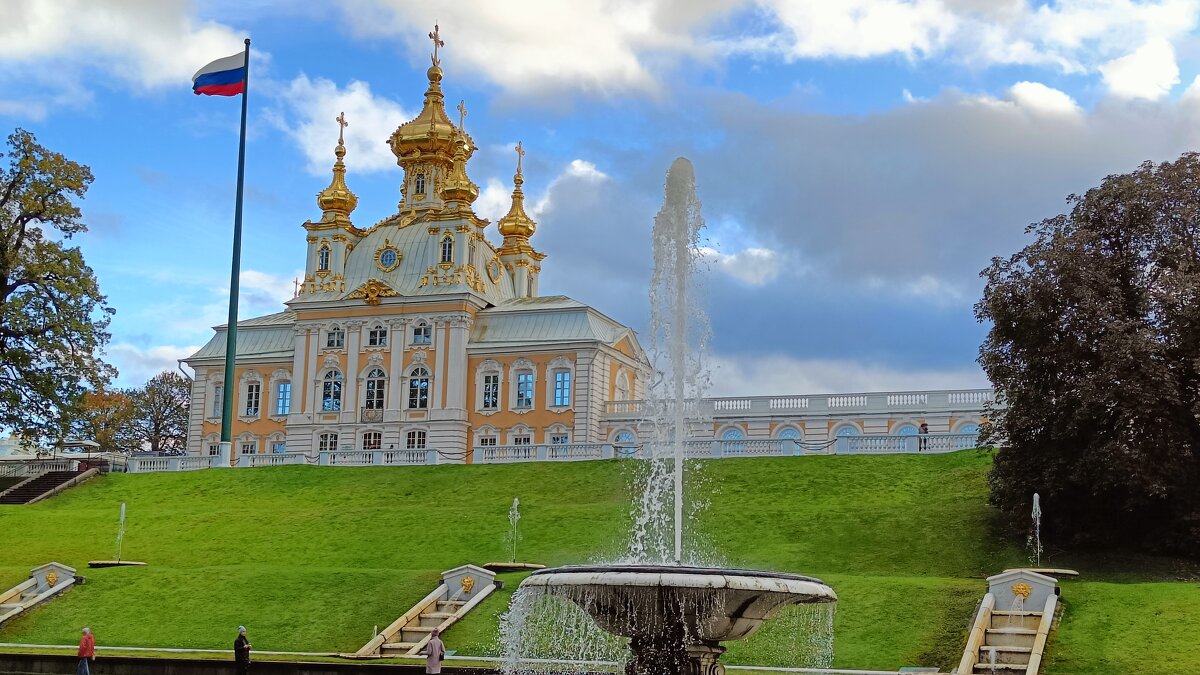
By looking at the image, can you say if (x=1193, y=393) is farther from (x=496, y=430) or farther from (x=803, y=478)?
(x=496, y=430)

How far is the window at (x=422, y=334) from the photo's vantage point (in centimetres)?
6222

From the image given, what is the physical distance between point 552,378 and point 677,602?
45.8 meters

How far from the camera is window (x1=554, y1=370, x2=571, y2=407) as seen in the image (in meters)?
60.6

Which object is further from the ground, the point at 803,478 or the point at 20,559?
the point at 803,478

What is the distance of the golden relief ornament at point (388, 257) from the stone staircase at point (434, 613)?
38385mm

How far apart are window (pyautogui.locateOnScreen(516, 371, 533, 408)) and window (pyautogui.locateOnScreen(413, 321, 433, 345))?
15.1 ft

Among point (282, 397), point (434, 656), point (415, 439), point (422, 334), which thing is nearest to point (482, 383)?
point (422, 334)

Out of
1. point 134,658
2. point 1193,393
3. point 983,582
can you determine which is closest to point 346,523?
point 134,658

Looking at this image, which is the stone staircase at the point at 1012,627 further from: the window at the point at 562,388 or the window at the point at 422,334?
the window at the point at 422,334

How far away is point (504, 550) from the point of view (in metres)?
33.8

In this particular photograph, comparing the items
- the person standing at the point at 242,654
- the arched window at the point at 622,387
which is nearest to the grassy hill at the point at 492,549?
the person standing at the point at 242,654

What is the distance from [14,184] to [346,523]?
17350mm

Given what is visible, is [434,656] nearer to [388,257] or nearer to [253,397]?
[388,257]

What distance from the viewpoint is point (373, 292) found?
2468 inches
